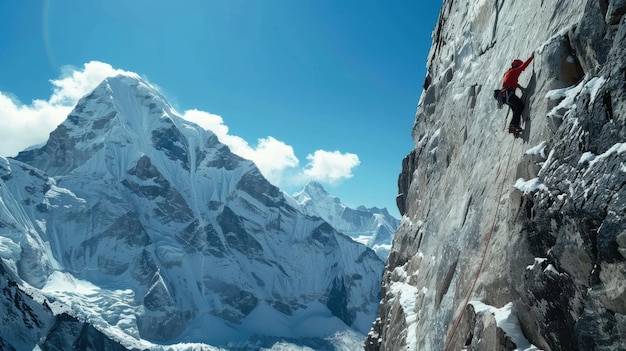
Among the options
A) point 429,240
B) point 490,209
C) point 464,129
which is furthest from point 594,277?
point 429,240

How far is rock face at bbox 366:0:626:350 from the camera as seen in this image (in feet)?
29.7

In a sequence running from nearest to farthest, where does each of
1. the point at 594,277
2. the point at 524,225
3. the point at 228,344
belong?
the point at 594,277, the point at 524,225, the point at 228,344

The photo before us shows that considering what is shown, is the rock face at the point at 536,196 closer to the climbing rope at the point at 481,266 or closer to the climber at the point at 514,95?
the climbing rope at the point at 481,266

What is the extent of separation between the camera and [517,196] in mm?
12344

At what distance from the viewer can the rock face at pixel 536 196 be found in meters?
9.05

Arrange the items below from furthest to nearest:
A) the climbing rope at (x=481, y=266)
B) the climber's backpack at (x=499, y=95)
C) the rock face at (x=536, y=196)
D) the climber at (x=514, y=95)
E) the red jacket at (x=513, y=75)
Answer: the climber's backpack at (x=499, y=95) < the climbing rope at (x=481, y=266) < the climber at (x=514, y=95) < the red jacket at (x=513, y=75) < the rock face at (x=536, y=196)

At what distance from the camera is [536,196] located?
11305 millimetres

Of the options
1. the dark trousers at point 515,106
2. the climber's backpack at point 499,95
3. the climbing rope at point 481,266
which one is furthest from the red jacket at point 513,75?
the climbing rope at point 481,266

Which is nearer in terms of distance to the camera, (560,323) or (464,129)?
(560,323)

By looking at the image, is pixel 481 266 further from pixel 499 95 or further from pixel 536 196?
pixel 499 95

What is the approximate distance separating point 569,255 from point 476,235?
18.6 ft

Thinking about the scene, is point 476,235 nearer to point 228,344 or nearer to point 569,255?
point 569,255

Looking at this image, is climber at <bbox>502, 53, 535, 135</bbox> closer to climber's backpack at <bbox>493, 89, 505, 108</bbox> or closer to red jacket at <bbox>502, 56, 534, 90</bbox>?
red jacket at <bbox>502, 56, 534, 90</bbox>

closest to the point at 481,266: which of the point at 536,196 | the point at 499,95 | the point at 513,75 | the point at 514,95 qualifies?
the point at 536,196
